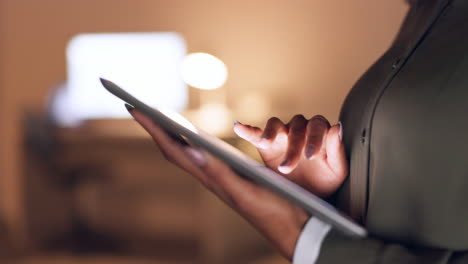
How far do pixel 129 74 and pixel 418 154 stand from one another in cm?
311

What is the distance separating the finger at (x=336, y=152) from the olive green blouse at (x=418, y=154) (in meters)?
0.03

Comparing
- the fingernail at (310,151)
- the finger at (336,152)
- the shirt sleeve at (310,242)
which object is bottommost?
the shirt sleeve at (310,242)

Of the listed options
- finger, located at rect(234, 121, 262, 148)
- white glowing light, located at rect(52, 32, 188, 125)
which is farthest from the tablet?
white glowing light, located at rect(52, 32, 188, 125)

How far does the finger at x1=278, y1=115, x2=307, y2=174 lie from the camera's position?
515 mm

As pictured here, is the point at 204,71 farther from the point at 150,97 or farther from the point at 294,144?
the point at 294,144

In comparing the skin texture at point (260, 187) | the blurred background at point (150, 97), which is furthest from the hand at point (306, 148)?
the blurred background at point (150, 97)

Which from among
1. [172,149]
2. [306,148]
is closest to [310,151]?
[306,148]

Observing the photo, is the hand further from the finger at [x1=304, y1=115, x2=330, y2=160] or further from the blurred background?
the blurred background

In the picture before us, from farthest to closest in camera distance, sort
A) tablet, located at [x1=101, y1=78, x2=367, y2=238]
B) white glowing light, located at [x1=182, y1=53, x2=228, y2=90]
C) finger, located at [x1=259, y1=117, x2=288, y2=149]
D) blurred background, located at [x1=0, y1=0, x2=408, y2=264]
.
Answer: white glowing light, located at [x1=182, y1=53, x2=228, y2=90]
blurred background, located at [x1=0, y1=0, x2=408, y2=264]
finger, located at [x1=259, y1=117, x2=288, y2=149]
tablet, located at [x1=101, y1=78, x2=367, y2=238]

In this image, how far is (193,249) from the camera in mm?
3127

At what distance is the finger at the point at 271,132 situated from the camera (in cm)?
58

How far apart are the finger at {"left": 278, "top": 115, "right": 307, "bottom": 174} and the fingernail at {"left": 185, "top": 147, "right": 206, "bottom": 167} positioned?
8cm

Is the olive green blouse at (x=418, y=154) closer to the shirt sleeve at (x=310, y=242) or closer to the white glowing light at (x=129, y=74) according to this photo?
the shirt sleeve at (x=310, y=242)

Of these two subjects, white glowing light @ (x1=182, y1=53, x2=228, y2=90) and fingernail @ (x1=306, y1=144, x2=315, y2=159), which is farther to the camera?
white glowing light @ (x1=182, y1=53, x2=228, y2=90)
